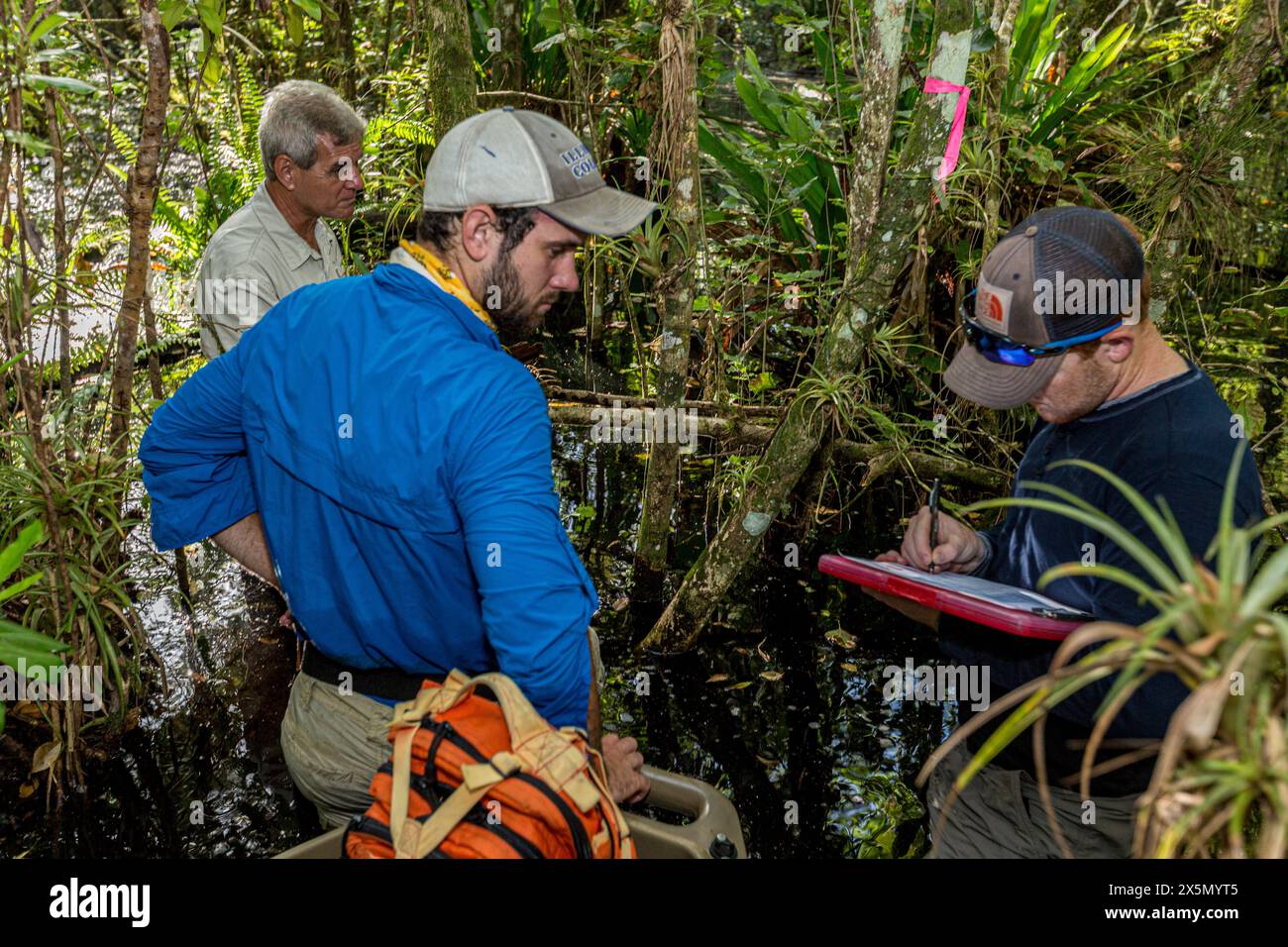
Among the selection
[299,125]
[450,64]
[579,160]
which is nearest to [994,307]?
[579,160]

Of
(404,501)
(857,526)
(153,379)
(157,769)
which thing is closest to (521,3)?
(153,379)

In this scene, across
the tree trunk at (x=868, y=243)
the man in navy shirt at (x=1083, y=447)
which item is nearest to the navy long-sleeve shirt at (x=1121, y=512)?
the man in navy shirt at (x=1083, y=447)

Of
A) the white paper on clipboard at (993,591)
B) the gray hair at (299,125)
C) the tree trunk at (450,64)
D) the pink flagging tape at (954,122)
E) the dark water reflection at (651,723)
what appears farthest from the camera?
the tree trunk at (450,64)

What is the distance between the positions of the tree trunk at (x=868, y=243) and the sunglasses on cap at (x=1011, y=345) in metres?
1.32

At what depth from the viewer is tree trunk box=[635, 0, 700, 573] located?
144 inches

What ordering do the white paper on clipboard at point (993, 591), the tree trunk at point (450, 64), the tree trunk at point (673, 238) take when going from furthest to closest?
the tree trunk at point (450, 64)
the tree trunk at point (673, 238)
the white paper on clipboard at point (993, 591)

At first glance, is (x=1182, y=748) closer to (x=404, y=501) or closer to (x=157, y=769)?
(x=404, y=501)

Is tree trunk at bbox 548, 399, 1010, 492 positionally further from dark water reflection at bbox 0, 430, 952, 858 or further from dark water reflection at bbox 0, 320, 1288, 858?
dark water reflection at bbox 0, 430, 952, 858

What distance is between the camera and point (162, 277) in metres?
6.26

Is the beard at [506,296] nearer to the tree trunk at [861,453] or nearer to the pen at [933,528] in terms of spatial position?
the pen at [933,528]

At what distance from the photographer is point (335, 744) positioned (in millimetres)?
2004

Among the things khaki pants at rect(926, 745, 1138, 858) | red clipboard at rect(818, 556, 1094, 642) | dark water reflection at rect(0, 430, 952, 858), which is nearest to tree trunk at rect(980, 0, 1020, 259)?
dark water reflection at rect(0, 430, 952, 858)

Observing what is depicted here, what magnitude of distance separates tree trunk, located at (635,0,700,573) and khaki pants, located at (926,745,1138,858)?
2193 mm

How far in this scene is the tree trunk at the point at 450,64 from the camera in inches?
187
